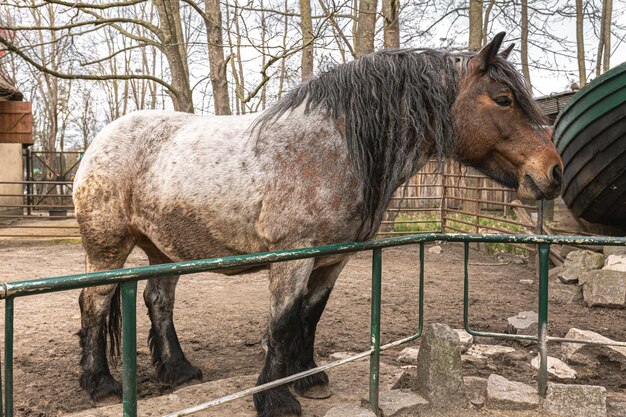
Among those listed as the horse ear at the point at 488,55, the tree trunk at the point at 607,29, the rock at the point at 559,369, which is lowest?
the rock at the point at 559,369

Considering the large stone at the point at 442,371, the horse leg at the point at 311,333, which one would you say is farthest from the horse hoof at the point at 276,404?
the large stone at the point at 442,371

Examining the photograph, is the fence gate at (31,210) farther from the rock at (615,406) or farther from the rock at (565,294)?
the rock at (615,406)

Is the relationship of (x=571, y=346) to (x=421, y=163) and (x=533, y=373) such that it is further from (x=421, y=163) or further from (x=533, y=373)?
(x=421, y=163)

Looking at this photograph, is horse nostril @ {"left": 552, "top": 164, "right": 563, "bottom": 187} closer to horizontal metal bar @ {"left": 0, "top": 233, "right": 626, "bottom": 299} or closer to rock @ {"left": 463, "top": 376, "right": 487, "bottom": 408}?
horizontal metal bar @ {"left": 0, "top": 233, "right": 626, "bottom": 299}

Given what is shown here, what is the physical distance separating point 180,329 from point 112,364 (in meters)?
1.18

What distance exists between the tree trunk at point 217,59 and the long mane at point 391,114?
6247 millimetres

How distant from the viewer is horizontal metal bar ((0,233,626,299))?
1.39 metres

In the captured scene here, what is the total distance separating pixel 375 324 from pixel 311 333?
735mm

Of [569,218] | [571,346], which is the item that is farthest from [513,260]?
[571,346]

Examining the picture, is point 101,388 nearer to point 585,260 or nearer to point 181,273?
point 181,273

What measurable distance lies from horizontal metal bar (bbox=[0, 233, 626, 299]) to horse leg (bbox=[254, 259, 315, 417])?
41 cm

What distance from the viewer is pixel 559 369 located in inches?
142

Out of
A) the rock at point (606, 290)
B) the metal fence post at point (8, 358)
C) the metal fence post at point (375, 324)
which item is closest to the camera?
the metal fence post at point (8, 358)

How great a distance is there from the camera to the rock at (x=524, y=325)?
4.46m
